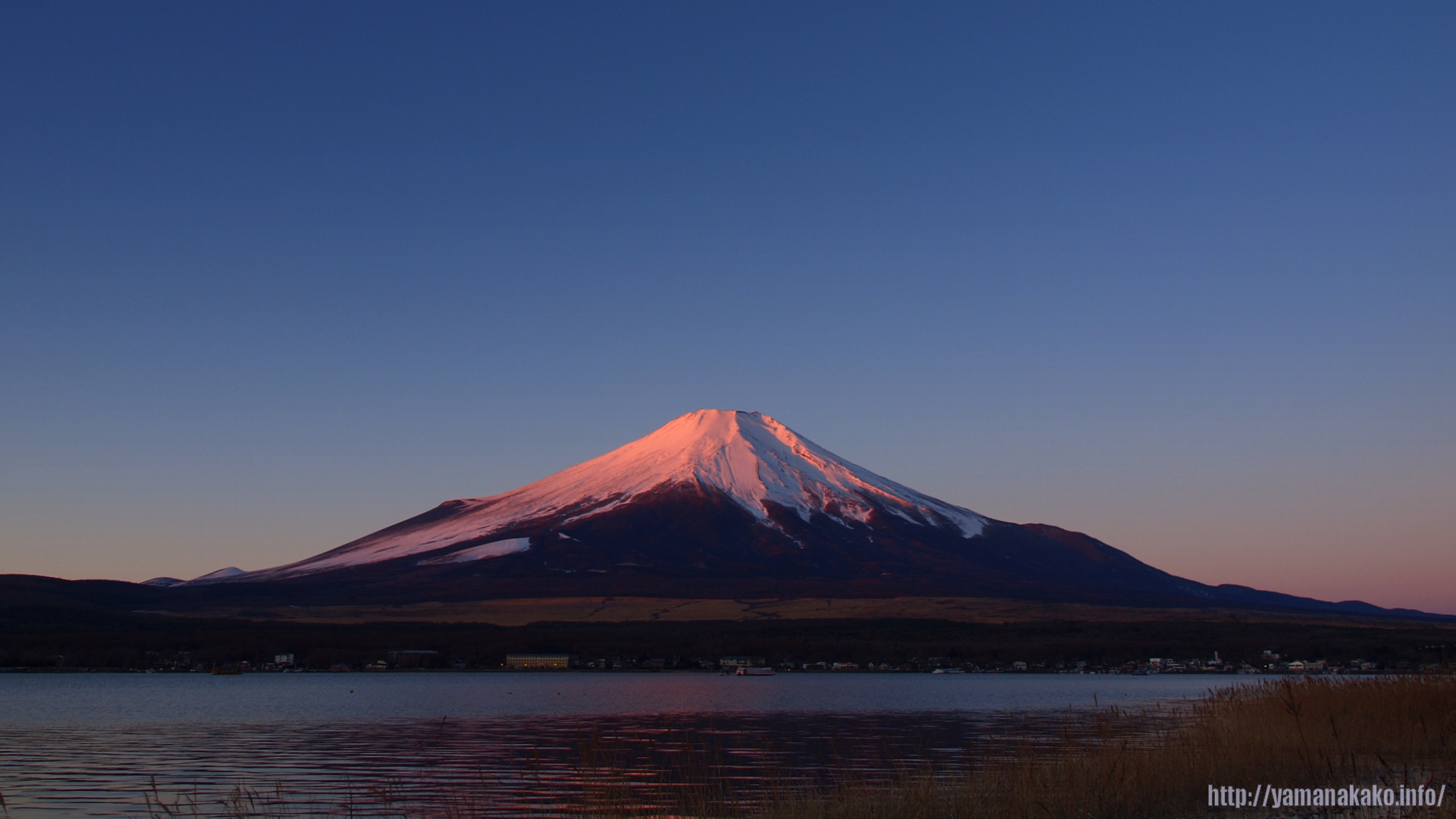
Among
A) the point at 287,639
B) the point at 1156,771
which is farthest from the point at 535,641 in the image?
the point at 1156,771

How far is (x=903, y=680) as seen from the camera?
3723 inches

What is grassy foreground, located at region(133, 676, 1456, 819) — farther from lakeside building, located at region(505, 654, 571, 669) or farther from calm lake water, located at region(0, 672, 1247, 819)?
lakeside building, located at region(505, 654, 571, 669)

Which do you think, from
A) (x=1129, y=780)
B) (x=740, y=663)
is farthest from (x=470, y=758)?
(x=740, y=663)

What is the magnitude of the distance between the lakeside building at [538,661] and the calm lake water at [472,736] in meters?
27.9

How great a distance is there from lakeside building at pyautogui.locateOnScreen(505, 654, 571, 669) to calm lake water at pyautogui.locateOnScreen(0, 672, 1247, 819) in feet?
91.6

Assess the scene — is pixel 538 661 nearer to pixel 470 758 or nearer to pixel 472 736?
pixel 472 736

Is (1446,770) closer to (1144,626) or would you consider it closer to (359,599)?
(1144,626)

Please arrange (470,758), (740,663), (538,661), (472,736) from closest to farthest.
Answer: (470,758)
(472,736)
(740,663)
(538,661)

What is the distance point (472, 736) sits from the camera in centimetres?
4297

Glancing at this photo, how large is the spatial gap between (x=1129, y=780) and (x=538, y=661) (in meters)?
108

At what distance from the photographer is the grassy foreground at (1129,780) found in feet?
50.6

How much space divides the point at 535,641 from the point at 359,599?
5665 cm

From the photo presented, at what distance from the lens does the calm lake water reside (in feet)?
84.6

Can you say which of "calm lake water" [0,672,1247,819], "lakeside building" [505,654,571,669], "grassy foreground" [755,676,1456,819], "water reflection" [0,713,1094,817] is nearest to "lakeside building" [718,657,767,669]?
"lakeside building" [505,654,571,669]
